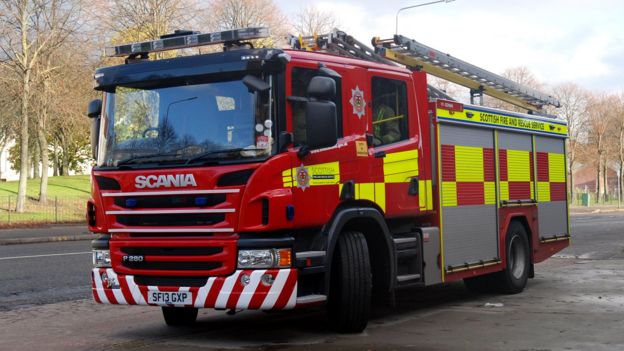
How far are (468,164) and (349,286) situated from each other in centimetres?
306

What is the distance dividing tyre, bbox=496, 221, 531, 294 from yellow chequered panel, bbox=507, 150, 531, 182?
628 millimetres

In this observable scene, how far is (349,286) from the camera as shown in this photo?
24.4 ft

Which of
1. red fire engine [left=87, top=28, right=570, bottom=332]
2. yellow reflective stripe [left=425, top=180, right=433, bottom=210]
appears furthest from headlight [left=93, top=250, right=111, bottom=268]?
yellow reflective stripe [left=425, top=180, right=433, bottom=210]

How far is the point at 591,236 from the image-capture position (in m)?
23.5

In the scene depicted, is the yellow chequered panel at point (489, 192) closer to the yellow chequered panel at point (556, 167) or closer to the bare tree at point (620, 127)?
the yellow chequered panel at point (556, 167)

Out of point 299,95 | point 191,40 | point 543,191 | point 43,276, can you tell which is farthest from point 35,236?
point 299,95

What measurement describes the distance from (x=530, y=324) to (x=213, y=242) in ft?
11.5

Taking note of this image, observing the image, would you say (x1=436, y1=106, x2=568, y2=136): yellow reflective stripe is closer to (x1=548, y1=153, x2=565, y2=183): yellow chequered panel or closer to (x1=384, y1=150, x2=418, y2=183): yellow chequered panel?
(x1=548, y1=153, x2=565, y2=183): yellow chequered panel

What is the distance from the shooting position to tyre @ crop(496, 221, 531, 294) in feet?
34.9

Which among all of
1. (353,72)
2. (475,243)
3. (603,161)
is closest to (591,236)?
(475,243)

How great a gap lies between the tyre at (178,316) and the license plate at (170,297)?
4.33 feet

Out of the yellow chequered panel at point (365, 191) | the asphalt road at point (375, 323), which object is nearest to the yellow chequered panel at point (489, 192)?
the asphalt road at point (375, 323)

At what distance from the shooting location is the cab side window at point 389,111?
8.10 meters

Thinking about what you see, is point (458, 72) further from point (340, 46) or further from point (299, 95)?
point (299, 95)
